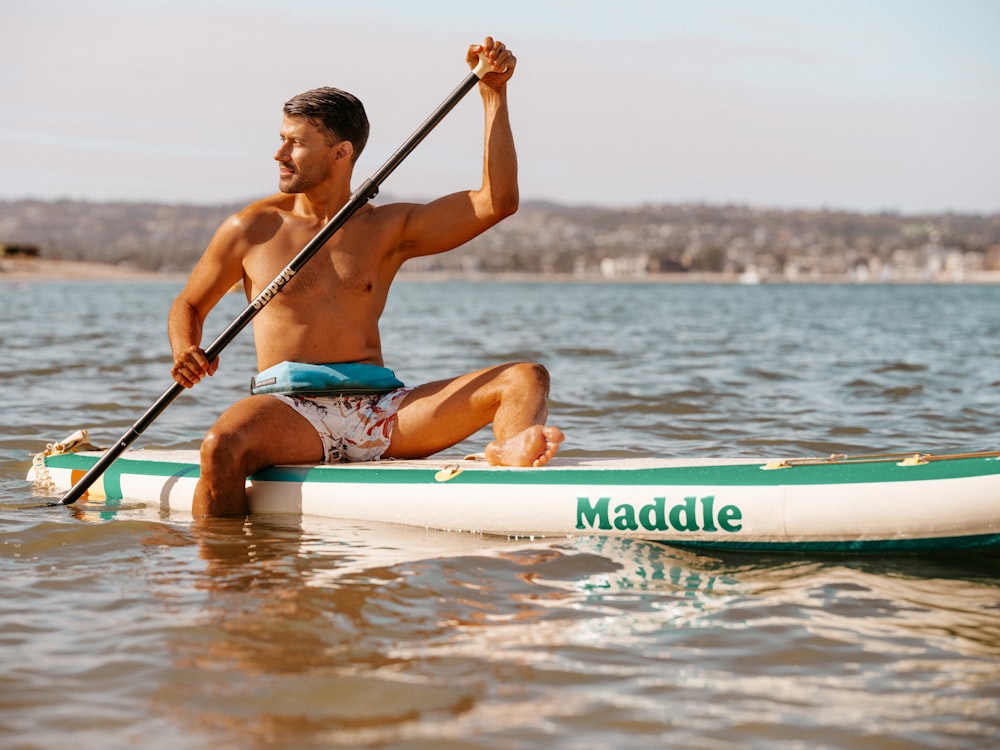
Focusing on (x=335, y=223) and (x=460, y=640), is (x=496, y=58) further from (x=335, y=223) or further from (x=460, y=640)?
(x=460, y=640)

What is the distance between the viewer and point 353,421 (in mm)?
5066

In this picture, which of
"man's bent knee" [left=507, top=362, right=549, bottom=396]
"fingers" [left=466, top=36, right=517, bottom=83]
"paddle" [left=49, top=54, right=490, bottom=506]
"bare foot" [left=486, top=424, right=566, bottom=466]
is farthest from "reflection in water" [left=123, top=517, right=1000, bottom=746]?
"fingers" [left=466, top=36, right=517, bottom=83]

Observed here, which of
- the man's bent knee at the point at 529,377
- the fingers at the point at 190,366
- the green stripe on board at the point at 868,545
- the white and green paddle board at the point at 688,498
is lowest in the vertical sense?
the green stripe on board at the point at 868,545

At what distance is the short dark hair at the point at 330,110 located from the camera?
192 inches

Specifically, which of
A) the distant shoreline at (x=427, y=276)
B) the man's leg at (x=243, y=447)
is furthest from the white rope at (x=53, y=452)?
the distant shoreline at (x=427, y=276)

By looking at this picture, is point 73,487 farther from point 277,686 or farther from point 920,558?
point 920,558

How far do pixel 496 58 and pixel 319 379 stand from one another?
1520mm

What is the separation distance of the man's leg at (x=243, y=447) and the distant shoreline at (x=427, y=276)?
95.2 meters

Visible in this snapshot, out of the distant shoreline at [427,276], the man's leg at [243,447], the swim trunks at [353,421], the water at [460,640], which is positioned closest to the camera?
the water at [460,640]

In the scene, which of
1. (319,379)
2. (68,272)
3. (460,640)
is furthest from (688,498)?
(68,272)

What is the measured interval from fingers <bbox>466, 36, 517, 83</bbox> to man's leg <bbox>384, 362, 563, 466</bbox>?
117 cm

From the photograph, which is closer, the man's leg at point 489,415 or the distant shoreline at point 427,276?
the man's leg at point 489,415

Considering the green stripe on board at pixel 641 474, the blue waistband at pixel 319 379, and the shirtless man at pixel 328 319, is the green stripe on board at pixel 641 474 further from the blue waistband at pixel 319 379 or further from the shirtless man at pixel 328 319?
the blue waistband at pixel 319 379

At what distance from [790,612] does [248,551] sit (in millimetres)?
2079
